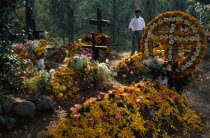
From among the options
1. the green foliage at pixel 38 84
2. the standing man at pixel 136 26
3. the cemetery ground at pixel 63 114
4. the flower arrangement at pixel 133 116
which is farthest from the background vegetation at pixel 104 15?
A: the flower arrangement at pixel 133 116

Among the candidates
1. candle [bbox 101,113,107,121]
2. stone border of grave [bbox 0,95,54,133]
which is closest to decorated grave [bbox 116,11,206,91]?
candle [bbox 101,113,107,121]

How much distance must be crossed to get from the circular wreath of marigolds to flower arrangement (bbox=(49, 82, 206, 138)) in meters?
1.31

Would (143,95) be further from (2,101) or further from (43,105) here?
(2,101)

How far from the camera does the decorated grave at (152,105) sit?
11.0 feet

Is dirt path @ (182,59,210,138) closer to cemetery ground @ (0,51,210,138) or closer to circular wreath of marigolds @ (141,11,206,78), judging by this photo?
cemetery ground @ (0,51,210,138)

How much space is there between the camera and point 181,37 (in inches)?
234

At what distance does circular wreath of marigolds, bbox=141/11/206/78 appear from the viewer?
5719 millimetres

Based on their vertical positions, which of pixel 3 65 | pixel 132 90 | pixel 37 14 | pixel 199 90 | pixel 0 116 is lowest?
pixel 199 90

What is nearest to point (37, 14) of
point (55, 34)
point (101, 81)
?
point (55, 34)

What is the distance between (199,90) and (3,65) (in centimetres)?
578

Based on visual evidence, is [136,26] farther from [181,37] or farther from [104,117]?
[104,117]

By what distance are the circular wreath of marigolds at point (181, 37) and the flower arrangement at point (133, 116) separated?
1.31 meters

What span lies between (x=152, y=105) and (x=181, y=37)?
2688 mm

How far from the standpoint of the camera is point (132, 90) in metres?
4.21
